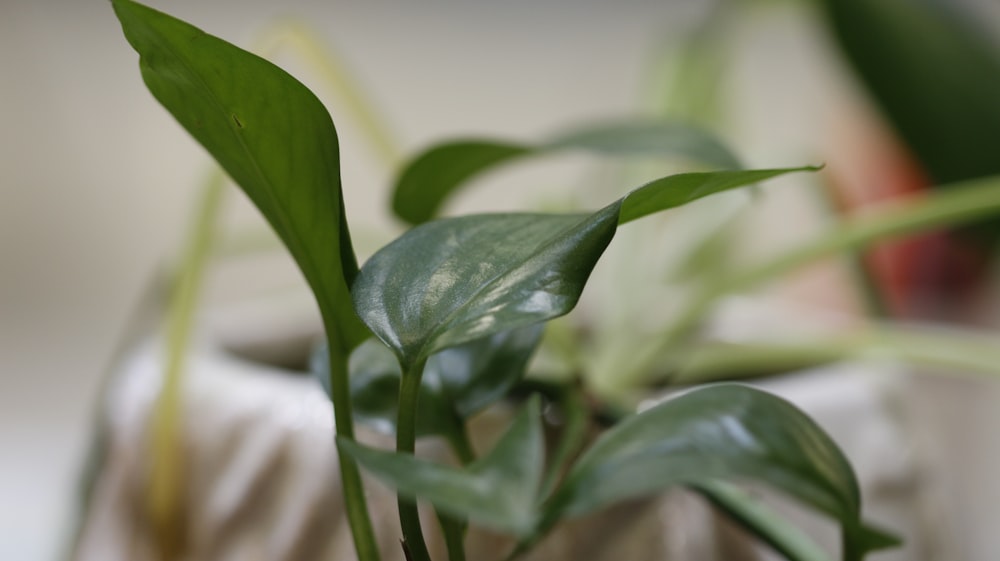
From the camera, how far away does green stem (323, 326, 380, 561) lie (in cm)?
19

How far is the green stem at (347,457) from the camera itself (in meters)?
0.19

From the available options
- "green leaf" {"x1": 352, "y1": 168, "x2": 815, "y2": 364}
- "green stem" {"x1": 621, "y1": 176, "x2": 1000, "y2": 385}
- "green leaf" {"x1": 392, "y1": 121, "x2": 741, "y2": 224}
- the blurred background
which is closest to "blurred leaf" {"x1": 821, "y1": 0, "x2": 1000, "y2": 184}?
the blurred background

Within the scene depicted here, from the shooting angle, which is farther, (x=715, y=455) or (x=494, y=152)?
(x=494, y=152)

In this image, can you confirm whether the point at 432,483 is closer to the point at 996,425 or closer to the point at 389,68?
the point at 996,425

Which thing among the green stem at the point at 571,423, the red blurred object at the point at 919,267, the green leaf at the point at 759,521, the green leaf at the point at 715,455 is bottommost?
the red blurred object at the point at 919,267

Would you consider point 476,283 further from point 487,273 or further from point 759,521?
point 759,521

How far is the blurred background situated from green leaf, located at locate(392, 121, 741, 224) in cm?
49

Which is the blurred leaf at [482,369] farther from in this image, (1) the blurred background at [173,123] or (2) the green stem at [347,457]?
(1) the blurred background at [173,123]

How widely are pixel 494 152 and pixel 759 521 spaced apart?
12 centimetres

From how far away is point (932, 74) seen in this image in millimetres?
591

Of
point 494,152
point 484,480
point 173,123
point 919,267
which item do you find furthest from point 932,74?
point 173,123

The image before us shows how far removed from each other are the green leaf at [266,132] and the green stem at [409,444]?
1.0 inches

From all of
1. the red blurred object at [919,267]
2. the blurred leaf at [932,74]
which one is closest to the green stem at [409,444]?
the blurred leaf at [932,74]

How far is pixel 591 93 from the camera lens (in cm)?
106
